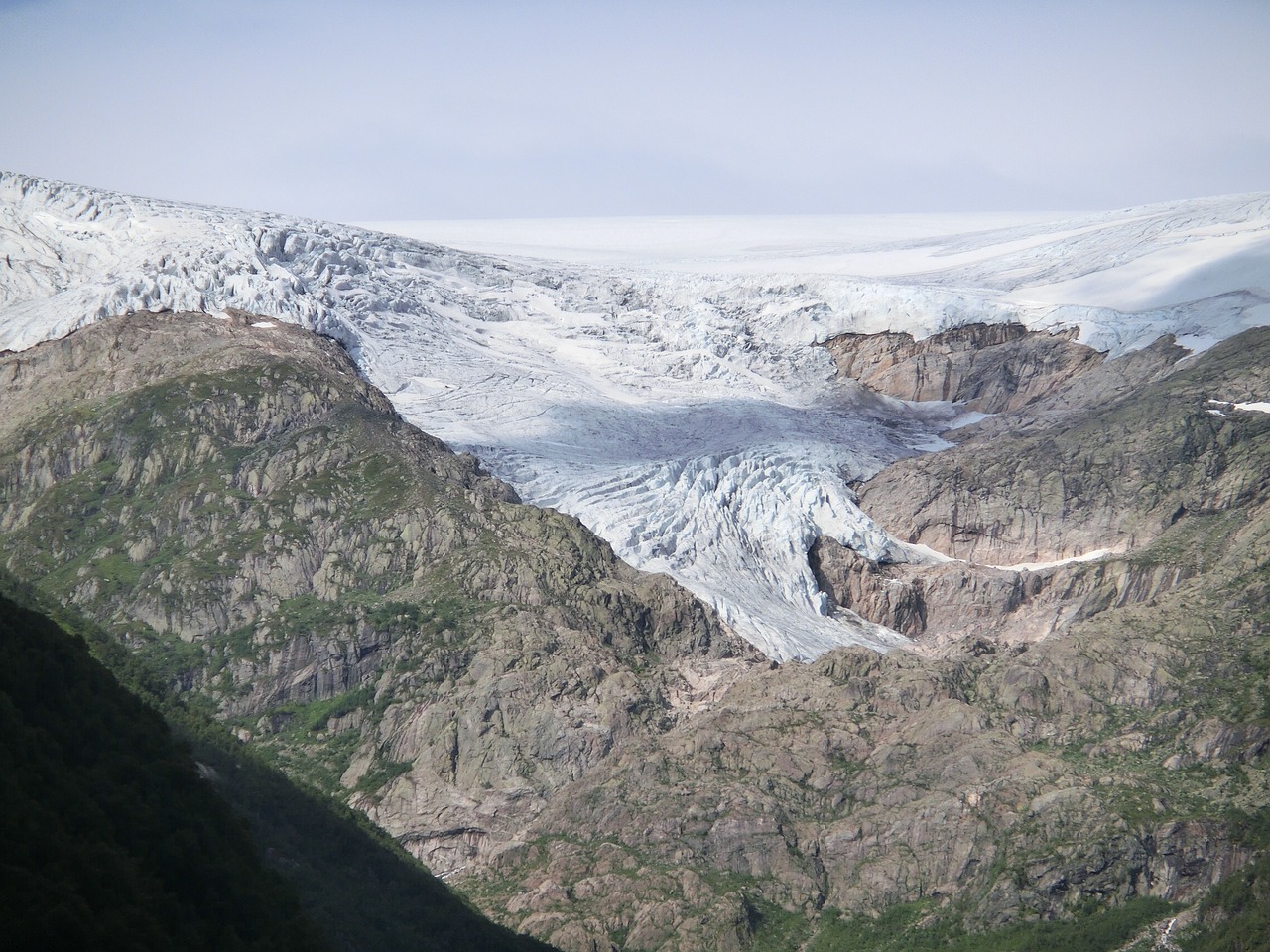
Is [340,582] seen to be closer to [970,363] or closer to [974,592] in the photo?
[974,592]

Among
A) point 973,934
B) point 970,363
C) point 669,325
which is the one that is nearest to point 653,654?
point 973,934

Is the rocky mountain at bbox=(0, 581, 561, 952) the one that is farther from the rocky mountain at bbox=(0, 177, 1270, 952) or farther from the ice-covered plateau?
→ the ice-covered plateau

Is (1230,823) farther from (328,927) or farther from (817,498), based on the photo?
(817,498)

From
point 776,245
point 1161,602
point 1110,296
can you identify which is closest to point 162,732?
point 1161,602

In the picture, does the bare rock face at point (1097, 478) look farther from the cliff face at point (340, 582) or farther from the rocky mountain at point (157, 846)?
the rocky mountain at point (157, 846)

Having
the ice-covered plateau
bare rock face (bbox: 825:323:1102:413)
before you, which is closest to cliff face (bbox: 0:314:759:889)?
the ice-covered plateau

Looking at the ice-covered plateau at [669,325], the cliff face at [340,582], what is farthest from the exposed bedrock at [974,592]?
the cliff face at [340,582]
